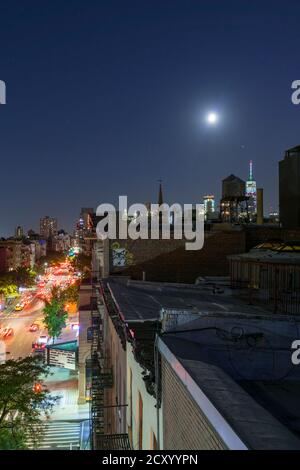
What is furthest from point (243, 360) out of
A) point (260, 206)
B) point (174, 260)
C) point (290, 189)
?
point (260, 206)

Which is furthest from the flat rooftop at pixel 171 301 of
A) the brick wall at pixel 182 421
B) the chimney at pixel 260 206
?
the chimney at pixel 260 206

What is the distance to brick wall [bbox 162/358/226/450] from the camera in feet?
14.2

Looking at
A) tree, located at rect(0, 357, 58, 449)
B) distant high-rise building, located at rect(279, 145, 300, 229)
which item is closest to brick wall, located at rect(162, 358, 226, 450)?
tree, located at rect(0, 357, 58, 449)

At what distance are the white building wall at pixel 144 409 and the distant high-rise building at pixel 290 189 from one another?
30.9m

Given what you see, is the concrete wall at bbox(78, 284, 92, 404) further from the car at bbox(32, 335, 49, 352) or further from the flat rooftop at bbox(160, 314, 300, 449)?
the flat rooftop at bbox(160, 314, 300, 449)

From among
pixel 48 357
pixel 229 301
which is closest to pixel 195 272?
pixel 229 301

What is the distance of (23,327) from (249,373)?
62724mm

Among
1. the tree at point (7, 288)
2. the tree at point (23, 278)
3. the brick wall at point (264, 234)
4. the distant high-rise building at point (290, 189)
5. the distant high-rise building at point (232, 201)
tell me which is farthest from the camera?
the tree at point (23, 278)

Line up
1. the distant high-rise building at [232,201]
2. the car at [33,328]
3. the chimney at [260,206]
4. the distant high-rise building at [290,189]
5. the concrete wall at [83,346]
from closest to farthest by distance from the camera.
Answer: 1. the concrete wall at [83,346]
2. the distant high-rise building at [290,189]
3. the distant high-rise building at [232,201]
4. the chimney at [260,206]
5. the car at [33,328]

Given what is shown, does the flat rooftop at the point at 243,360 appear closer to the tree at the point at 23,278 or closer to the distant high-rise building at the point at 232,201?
the distant high-rise building at the point at 232,201

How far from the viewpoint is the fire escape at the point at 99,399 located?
401 inches

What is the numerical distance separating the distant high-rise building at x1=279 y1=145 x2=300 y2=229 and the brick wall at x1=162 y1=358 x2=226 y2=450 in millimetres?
33921

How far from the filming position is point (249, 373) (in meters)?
7.19
